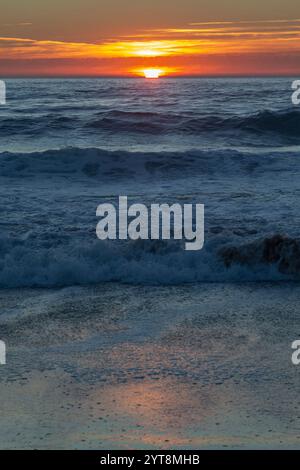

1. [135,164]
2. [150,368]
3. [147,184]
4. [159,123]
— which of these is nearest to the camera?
[150,368]

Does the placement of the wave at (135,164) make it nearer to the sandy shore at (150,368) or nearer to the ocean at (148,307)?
the ocean at (148,307)

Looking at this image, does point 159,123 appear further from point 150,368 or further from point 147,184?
point 150,368

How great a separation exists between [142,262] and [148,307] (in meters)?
1.60

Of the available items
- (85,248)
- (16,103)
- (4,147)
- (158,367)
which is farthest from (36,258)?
(16,103)

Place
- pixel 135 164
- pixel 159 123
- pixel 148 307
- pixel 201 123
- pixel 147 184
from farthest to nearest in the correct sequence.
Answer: pixel 159 123
pixel 201 123
pixel 135 164
pixel 147 184
pixel 148 307

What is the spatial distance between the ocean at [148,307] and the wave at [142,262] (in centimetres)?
2

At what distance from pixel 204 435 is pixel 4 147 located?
17.0 metres

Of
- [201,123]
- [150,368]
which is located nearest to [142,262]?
[150,368]

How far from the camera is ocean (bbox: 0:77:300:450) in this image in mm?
4555

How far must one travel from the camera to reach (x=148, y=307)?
23.8 ft

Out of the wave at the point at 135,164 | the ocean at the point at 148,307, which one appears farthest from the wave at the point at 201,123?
the ocean at the point at 148,307

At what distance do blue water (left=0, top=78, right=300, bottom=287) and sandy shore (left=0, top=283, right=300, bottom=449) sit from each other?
1.92 ft

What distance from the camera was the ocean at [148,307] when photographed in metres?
4.55

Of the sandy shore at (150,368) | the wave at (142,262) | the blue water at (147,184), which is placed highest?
the blue water at (147,184)
